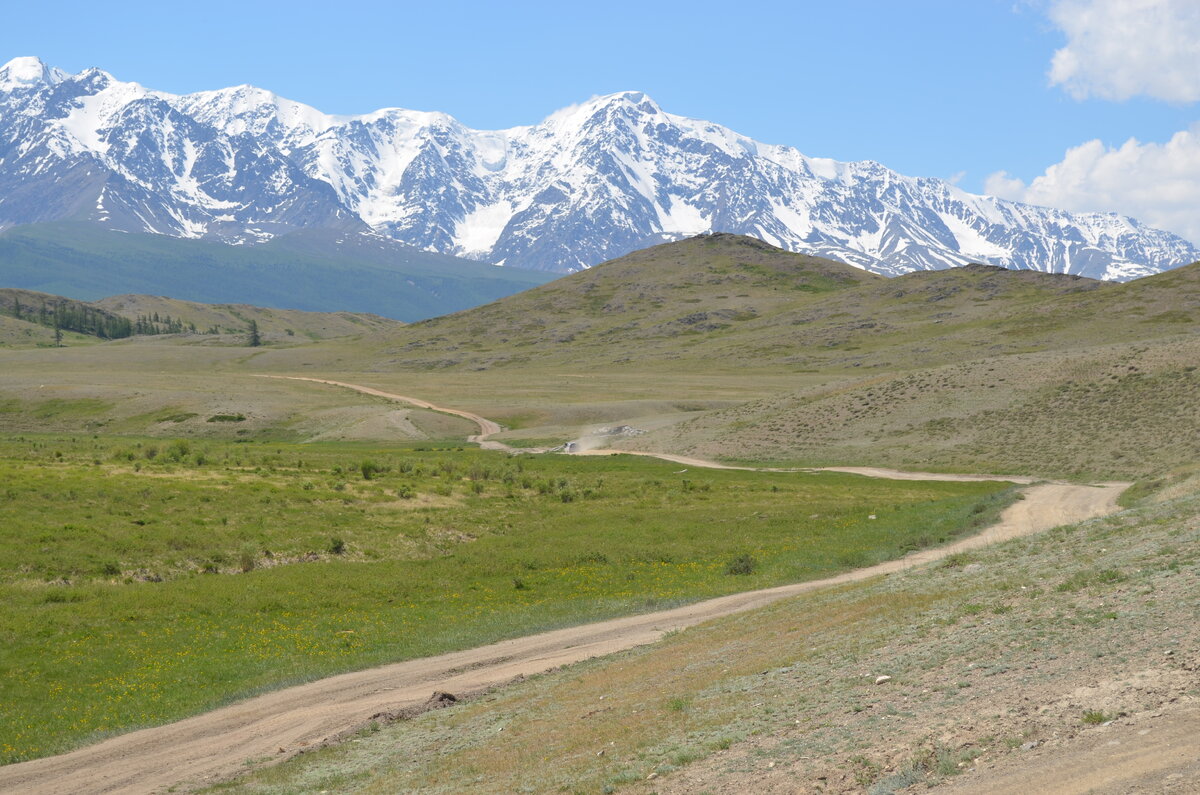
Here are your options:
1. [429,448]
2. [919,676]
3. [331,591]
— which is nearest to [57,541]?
[331,591]

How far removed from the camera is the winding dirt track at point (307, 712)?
19.8m

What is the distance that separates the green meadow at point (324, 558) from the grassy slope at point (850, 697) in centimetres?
749

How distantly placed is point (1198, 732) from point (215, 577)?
31993 millimetres

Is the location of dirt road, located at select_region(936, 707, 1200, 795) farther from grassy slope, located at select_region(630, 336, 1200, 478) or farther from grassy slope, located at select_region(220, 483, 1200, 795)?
grassy slope, located at select_region(630, 336, 1200, 478)

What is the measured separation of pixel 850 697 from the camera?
16578 millimetres

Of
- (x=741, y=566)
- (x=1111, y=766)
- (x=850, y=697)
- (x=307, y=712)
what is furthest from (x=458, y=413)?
(x=1111, y=766)

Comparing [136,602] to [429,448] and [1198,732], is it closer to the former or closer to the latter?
[1198,732]

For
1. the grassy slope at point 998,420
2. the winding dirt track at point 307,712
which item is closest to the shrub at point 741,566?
the winding dirt track at point 307,712

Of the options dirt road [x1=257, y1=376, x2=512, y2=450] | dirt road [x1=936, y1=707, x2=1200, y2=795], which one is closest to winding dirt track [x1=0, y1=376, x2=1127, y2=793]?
dirt road [x1=936, y1=707, x2=1200, y2=795]

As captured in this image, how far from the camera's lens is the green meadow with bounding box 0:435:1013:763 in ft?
87.6

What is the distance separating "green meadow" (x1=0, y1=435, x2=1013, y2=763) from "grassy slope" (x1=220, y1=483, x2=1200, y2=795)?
7.49 meters

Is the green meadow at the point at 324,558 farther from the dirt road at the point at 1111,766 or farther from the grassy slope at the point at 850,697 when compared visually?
the dirt road at the point at 1111,766

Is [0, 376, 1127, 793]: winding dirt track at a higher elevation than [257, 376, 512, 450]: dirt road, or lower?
lower

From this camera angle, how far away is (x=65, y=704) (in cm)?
2403
